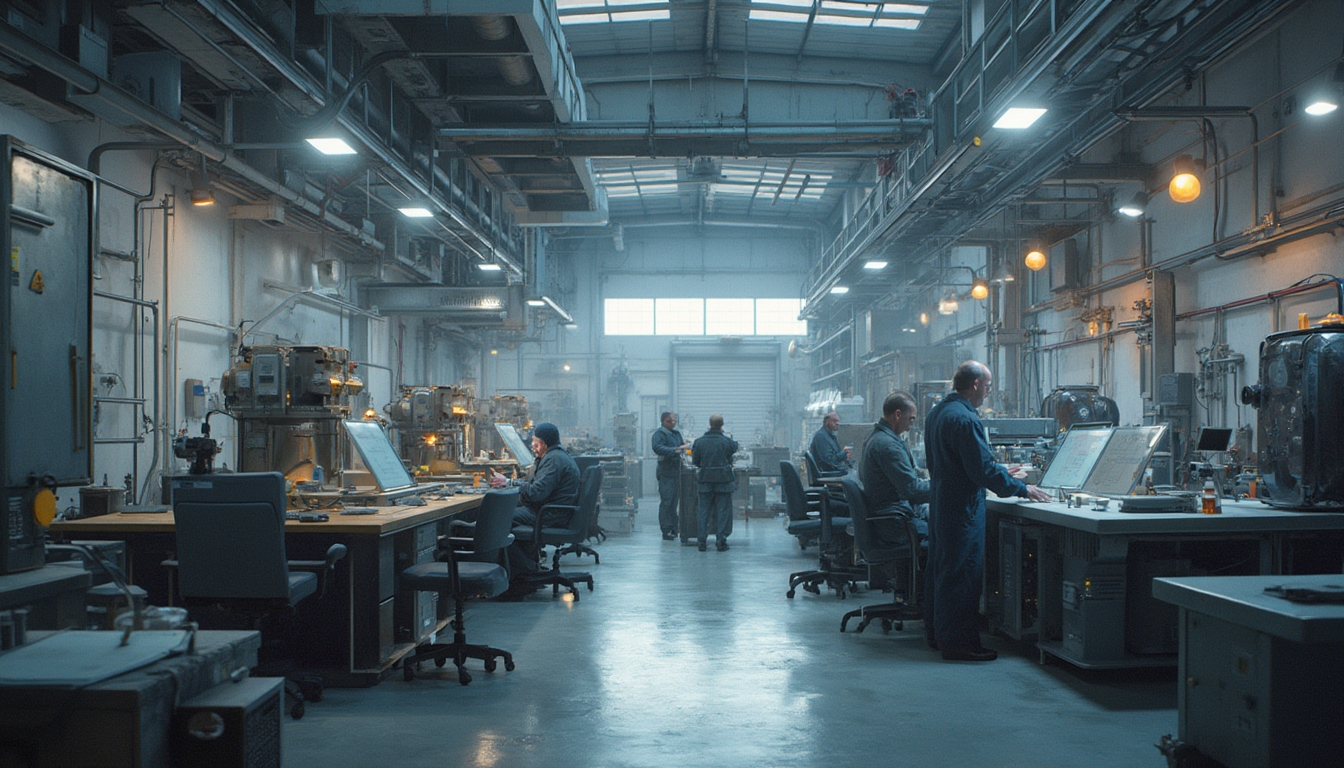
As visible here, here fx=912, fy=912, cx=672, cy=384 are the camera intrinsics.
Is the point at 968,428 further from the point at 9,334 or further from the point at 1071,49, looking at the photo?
the point at 9,334

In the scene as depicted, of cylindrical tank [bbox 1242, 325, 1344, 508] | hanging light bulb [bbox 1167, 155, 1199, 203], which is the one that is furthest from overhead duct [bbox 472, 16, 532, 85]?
hanging light bulb [bbox 1167, 155, 1199, 203]

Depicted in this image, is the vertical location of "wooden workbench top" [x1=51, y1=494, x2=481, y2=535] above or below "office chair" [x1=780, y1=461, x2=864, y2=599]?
above

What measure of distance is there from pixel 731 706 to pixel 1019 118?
4.64 meters

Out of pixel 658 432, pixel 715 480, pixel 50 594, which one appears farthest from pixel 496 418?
pixel 50 594

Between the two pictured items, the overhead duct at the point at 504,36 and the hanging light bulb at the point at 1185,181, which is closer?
the overhead duct at the point at 504,36

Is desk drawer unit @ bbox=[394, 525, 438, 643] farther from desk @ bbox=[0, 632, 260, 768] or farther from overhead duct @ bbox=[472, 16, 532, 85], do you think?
desk @ bbox=[0, 632, 260, 768]

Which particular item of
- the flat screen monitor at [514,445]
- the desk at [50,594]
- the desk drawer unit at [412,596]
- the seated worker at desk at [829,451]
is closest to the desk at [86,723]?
the desk at [50,594]

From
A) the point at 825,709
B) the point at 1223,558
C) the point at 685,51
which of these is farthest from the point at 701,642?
the point at 685,51

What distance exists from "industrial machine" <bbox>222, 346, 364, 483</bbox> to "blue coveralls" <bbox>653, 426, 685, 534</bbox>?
19.1ft

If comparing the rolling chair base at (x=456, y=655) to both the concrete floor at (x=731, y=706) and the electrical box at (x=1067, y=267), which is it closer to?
the concrete floor at (x=731, y=706)

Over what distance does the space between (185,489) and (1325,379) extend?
16.8 ft

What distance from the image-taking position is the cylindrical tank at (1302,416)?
4.13 meters

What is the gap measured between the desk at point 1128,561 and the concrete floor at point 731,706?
215 mm

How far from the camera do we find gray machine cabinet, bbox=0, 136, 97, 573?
2.44 m
